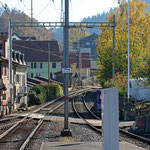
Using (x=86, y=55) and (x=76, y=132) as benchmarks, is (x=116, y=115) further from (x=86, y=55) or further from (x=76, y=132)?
(x=86, y=55)

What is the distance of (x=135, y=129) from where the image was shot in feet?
53.1

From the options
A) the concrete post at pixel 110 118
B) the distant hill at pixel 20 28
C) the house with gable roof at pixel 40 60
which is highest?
the distant hill at pixel 20 28

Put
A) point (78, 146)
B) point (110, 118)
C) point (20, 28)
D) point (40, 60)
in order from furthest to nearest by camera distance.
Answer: point (20, 28) < point (40, 60) < point (78, 146) < point (110, 118)

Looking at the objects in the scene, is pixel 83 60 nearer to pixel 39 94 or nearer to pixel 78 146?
pixel 39 94

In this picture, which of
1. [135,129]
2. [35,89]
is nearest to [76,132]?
[135,129]

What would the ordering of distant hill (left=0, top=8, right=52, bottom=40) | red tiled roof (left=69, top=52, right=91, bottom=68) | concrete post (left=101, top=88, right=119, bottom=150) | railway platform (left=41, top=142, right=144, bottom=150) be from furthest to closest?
1. distant hill (left=0, top=8, right=52, bottom=40)
2. red tiled roof (left=69, top=52, right=91, bottom=68)
3. railway platform (left=41, top=142, right=144, bottom=150)
4. concrete post (left=101, top=88, right=119, bottom=150)

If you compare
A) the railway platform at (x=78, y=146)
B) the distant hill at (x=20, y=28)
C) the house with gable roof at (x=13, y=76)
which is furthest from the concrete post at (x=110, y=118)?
the distant hill at (x=20, y=28)

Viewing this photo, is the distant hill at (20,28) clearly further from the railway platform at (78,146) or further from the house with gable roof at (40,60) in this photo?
the railway platform at (78,146)

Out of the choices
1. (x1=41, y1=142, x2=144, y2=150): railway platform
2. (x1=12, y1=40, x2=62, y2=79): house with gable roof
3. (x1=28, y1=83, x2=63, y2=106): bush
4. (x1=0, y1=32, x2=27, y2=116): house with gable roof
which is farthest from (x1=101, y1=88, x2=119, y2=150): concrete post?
(x1=12, y1=40, x2=62, y2=79): house with gable roof

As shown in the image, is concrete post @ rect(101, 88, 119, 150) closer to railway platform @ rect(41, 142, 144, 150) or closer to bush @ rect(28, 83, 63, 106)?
railway platform @ rect(41, 142, 144, 150)

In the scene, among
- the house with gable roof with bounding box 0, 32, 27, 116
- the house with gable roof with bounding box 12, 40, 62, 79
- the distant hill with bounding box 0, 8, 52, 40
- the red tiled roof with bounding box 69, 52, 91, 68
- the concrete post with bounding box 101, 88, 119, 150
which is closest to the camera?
the concrete post with bounding box 101, 88, 119, 150

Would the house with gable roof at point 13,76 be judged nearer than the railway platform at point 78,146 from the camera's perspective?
No

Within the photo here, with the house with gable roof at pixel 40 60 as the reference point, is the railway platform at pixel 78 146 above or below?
below

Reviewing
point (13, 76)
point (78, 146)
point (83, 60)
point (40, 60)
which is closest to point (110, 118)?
point (78, 146)
